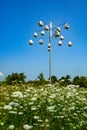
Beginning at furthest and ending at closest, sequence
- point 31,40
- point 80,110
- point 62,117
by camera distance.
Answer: point 31,40, point 80,110, point 62,117

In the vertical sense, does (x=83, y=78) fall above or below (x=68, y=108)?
above

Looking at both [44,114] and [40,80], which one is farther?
[40,80]

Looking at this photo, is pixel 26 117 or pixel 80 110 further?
pixel 80 110

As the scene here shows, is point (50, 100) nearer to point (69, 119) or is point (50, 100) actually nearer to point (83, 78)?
point (69, 119)

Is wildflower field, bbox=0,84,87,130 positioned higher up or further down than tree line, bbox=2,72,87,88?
further down

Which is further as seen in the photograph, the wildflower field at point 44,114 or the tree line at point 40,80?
the tree line at point 40,80

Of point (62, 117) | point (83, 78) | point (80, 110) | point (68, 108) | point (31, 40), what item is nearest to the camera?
point (62, 117)

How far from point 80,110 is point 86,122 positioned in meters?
1.30

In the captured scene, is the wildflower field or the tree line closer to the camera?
the wildflower field

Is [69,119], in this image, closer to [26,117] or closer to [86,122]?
[86,122]

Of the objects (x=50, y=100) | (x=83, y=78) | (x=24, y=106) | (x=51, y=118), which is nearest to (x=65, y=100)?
(x=50, y=100)

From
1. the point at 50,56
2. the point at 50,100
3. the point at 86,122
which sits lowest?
the point at 86,122

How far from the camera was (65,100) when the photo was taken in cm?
934

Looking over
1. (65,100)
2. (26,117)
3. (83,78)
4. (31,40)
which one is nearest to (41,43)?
(31,40)
